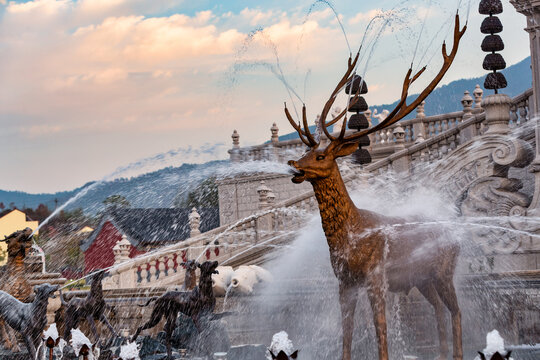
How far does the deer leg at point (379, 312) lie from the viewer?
19.7 ft

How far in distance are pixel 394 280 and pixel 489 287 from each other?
8.08 feet

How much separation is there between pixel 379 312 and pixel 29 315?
402cm

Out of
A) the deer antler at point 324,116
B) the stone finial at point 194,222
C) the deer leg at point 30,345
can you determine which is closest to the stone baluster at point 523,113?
the stone finial at point 194,222

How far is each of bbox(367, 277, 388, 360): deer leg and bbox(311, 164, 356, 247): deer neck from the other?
0.47 metres

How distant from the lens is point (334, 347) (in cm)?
825

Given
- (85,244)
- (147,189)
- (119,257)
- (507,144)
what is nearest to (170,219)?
(85,244)

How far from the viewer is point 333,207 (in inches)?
249

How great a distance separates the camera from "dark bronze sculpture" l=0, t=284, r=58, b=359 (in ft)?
25.9

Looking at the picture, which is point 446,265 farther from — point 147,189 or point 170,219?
point 170,219

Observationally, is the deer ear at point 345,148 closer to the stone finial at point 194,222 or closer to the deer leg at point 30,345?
the deer leg at point 30,345

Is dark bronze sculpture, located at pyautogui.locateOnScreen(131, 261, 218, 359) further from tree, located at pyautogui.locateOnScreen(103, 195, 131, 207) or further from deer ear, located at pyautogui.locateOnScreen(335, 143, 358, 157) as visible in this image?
tree, located at pyautogui.locateOnScreen(103, 195, 131, 207)

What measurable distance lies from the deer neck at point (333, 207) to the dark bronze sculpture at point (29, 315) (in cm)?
325

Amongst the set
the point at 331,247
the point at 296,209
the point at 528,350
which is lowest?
the point at 528,350

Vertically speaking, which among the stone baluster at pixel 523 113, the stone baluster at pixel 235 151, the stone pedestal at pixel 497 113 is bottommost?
the stone pedestal at pixel 497 113
